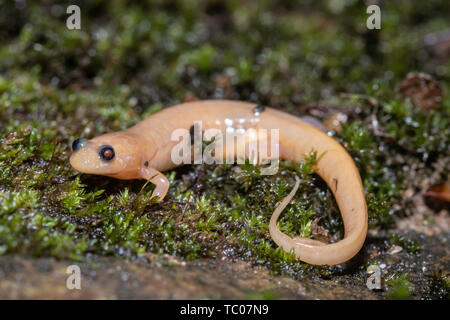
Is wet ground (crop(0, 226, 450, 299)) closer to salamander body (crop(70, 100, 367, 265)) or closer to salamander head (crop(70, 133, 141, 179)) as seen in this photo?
salamander body (crop(70, 100, 367, 265))

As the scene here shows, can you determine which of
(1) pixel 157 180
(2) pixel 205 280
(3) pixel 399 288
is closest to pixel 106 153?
(1) pixel 157 180

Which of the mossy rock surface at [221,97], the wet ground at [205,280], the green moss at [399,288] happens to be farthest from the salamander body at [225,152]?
the green moss at [399,288]

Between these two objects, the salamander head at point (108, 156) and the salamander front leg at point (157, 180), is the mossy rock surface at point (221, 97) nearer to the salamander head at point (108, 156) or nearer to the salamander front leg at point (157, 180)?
the salamander front leg at point (157, 180)

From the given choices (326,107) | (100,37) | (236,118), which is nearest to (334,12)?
(326,107)

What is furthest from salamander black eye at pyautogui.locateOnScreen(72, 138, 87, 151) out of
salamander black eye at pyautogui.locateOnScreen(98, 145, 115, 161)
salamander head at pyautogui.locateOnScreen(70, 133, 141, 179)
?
salamander black eye at pyautogui.locateOnScreen(98, 145, 115, 161)
